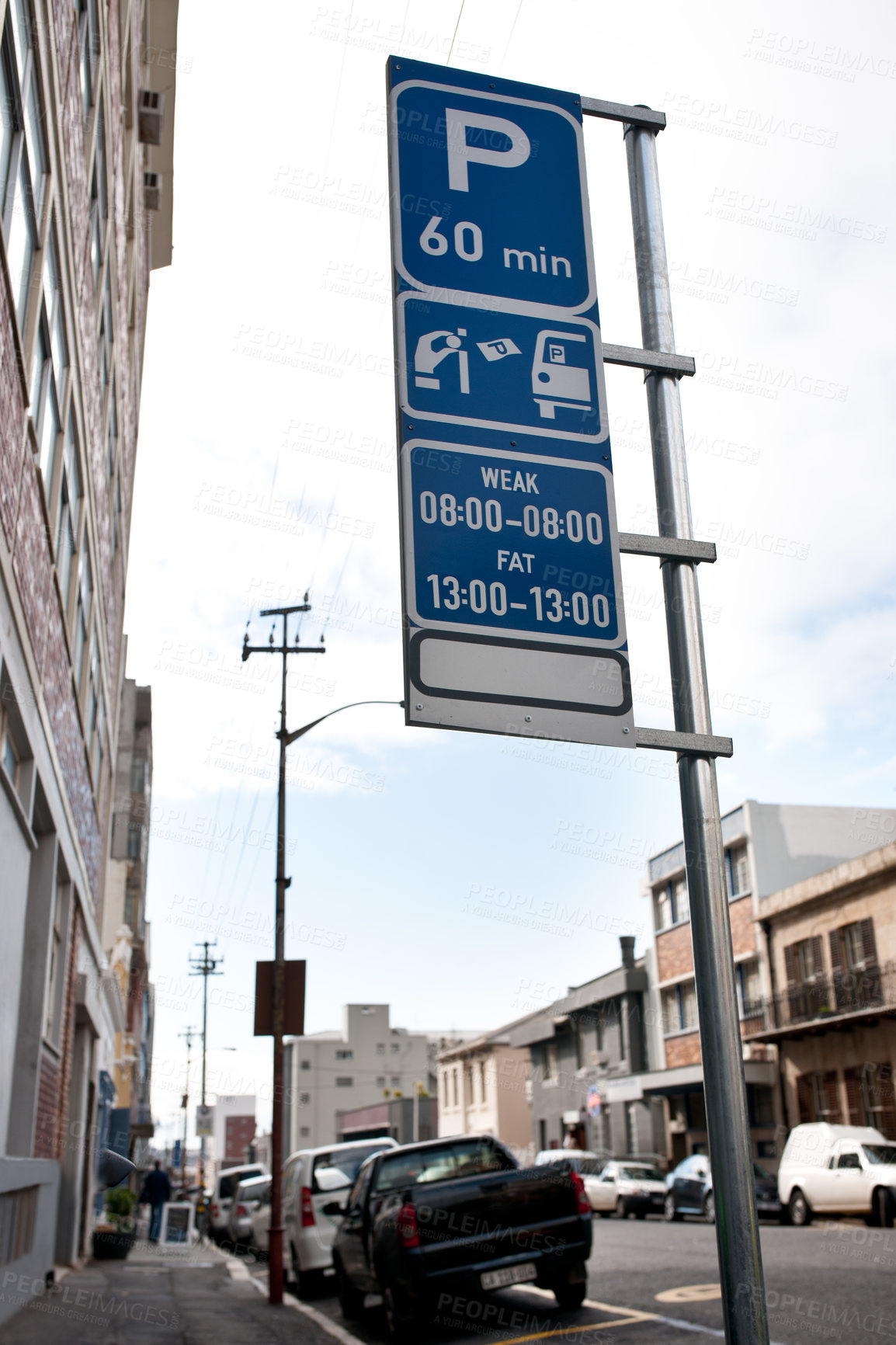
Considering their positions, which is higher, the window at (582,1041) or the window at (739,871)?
the window at (739,871)

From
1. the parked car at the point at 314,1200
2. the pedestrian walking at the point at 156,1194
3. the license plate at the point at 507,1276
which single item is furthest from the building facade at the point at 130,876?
the license plate at the point at 507,1276

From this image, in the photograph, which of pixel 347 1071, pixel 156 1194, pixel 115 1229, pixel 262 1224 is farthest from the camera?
pixel 347 1071

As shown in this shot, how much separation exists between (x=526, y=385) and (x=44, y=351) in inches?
337

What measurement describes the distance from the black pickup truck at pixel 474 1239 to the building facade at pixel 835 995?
785 inches

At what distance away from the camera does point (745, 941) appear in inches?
1403

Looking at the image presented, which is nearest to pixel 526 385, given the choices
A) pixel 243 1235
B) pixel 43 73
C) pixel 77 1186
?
pixel 43 73

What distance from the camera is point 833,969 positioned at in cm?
3061

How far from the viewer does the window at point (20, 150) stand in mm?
8148

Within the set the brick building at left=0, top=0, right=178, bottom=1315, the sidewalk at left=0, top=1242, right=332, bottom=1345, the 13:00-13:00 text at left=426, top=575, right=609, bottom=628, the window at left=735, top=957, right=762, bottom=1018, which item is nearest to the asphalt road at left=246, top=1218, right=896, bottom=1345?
the sidewalk at left=0, top=1242, right=332, bottom=1345

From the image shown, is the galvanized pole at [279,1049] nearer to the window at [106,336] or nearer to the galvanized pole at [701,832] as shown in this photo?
the window at [106,336]

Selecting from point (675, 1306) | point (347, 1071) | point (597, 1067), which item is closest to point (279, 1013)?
point (675, 1306)

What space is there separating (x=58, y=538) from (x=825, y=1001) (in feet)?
81.6

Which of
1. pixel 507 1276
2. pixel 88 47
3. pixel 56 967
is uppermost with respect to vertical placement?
pixel 88 47

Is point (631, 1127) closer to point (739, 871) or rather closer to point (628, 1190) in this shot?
point (739, 871)
